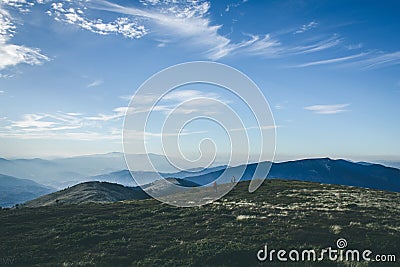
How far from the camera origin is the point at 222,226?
3469cm

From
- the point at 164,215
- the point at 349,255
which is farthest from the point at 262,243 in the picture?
the point at 164,215

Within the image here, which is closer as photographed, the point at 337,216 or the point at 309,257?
the point at 309,257

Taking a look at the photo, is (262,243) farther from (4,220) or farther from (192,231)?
(4,220)

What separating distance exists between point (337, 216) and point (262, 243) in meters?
14.5

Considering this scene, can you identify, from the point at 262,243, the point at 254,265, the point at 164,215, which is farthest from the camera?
the point at 164,215

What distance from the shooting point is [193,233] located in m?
32.2

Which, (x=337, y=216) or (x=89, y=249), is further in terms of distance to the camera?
(x=337, y=216)

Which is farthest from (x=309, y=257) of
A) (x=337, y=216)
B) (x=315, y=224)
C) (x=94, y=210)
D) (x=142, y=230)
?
(x=94, y=210)

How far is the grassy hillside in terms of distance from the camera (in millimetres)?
25219

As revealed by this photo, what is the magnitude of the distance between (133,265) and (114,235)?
10724 millimetres

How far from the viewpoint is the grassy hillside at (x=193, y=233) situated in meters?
25.2

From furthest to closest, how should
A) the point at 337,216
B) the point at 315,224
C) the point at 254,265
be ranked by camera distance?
the point at 337,216 → the point at 315,224 → the point at 254,265

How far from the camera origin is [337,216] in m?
37.1

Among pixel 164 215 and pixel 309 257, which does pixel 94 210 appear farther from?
pixel 309 257
